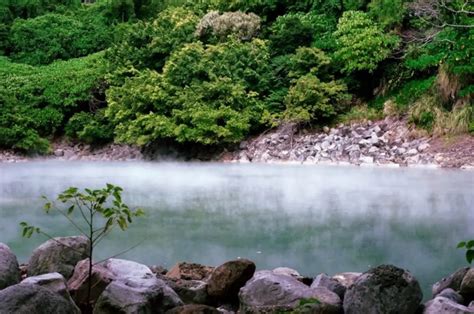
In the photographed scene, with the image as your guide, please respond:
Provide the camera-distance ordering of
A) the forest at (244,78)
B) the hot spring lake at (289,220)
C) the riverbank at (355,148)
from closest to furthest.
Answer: the hot spring lake at (289,220)
the riverbank at (355,148)
the forest at (244,78)

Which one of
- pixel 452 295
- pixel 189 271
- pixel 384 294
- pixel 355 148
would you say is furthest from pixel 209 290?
pixel 355 148

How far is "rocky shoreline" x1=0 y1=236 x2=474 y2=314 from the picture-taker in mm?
2889

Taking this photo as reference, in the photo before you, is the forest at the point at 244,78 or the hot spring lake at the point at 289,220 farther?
the forest at the point at 244,78

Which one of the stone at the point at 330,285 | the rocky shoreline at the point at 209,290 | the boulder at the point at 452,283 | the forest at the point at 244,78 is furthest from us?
the forest at the point at 244,78

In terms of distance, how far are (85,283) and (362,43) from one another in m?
12.6

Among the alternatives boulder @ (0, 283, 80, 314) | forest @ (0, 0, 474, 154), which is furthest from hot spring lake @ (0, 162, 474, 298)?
forest @ (0, 0, 474, 154)

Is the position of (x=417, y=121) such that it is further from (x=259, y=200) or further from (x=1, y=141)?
(x=1, y=141)

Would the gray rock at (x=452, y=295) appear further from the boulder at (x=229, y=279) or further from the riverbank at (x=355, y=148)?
the riverbank at (x=355, y=148)

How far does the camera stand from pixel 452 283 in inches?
141

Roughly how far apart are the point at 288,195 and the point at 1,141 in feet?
39.5

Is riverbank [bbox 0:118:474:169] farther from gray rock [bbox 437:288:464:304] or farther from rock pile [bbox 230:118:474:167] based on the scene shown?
gray rock [bbox 437:288:464:304]

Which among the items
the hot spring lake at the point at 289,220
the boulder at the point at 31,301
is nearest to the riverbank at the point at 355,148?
the hot spring lake at the point at 289,220

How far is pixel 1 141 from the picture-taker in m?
17.3

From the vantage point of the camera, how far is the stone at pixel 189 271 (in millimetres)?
4082
